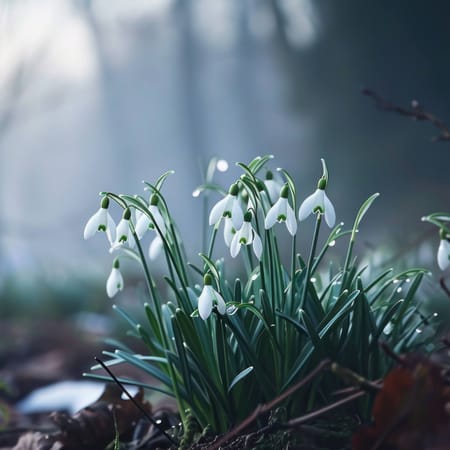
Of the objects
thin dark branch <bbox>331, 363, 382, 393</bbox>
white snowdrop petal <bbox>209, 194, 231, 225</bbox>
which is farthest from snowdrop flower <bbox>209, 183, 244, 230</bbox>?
thin dark branch <bbox>331, 363, 382, 393</bbox>

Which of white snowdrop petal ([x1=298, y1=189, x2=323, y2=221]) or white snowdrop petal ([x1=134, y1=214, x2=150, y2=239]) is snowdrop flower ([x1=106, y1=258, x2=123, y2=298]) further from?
white snowdrop petal ([x1=298, y1=189, x2=323, y2=221])

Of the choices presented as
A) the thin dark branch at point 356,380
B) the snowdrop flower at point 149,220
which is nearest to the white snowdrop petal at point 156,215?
the snowdrop flower at point 149,220

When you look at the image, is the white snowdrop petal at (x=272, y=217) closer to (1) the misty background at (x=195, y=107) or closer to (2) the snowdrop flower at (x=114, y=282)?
(2) the snowdrop flower at (x=114, y=282)

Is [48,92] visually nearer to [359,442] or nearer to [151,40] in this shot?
[151,40]

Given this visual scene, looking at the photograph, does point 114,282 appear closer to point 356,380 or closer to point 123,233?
point 123,233

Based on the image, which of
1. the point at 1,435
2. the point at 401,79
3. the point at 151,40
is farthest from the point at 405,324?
the point at 151,40

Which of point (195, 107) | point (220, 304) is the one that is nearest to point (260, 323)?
point (220, 304)
